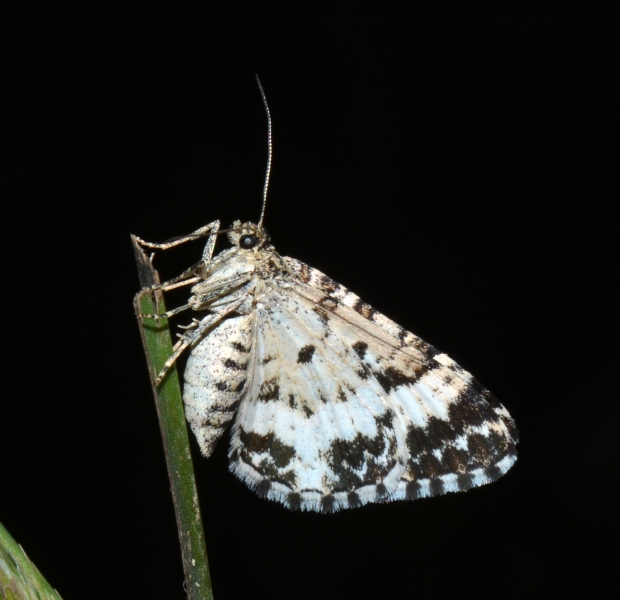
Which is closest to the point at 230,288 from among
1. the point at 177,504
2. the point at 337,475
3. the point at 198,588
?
the point at 337,475

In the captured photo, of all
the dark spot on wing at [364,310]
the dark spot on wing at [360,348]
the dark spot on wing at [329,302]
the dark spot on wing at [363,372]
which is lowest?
the dark spot on wing at [363,372]

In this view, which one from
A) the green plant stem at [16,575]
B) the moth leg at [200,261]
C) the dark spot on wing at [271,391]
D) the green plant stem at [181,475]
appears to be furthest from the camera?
the dark spot on wing at [271,391]

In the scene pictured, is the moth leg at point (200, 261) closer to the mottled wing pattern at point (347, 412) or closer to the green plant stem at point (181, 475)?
the mottled wing pattern at point (347, 412)

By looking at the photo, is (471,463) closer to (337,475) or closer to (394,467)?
(394,467)

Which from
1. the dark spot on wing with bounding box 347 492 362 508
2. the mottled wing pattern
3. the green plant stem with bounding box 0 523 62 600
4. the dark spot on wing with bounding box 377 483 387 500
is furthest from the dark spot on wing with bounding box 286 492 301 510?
the green plant stem with bounding box 0 523 62 600

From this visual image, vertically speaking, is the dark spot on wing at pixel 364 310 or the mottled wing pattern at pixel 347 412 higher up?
the dark spot on wing at pixel 364 310

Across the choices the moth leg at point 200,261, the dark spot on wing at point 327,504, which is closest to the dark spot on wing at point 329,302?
the moth leg at point 200,261

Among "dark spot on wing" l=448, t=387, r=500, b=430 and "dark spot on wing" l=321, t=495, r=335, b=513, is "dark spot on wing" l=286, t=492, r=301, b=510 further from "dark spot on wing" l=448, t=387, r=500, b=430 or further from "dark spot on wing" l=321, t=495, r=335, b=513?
"dark spot on wing" l=448, t=387, r=500, b=430

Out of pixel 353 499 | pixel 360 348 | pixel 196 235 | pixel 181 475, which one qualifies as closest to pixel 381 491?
pixel 353 499
